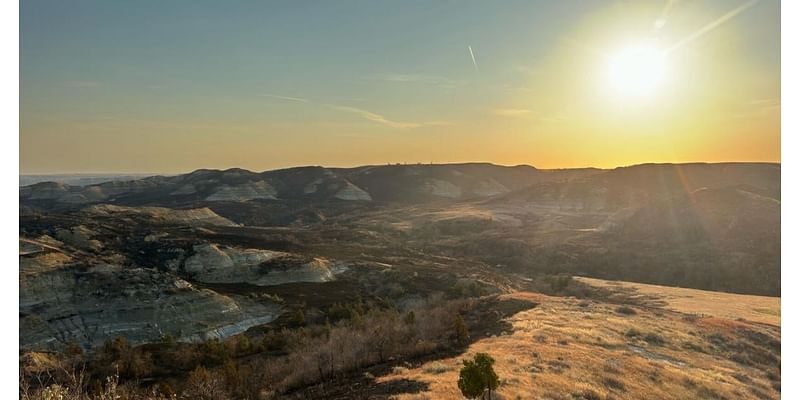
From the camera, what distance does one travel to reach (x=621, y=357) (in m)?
22.8

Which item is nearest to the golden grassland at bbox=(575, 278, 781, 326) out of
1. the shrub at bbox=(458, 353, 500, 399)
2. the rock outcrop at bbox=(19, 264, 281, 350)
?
the shrub at bbox=(458, 353, 500, 399)

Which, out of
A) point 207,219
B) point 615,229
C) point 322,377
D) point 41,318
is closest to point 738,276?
point 615,229

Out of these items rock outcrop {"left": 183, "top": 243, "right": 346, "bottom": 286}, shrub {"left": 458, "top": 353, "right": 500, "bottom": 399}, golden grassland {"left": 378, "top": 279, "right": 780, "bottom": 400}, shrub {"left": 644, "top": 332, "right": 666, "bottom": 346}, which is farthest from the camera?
rock outcrop {"left": 183, "top": 243, "right": 346, "bottom": 286}

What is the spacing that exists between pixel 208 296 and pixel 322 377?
35455mm

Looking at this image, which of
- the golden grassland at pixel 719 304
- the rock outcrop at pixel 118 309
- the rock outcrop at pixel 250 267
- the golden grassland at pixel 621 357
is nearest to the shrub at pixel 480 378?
the golden grassland at pixel 621 357

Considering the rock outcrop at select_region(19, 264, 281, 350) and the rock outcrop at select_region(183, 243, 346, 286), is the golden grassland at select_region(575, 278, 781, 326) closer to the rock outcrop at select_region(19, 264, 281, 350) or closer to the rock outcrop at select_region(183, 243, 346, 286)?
the rock outcrop at select_region(19, 264, 281, 350)

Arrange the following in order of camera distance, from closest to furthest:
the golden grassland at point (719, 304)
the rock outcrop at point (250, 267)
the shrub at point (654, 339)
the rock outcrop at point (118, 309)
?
the shrub at point (654, 339)
the golden grassland at point (719, 304)
the rock outcrop at point (118, 309)
the rock outcrop at point (250, 267)

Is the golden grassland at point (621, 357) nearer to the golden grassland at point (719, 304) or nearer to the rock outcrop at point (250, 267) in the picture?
the golden grassland at point (719, 304)

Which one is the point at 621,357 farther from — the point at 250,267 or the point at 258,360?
the point at 250,267

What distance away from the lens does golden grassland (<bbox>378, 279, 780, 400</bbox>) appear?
17.9 meters

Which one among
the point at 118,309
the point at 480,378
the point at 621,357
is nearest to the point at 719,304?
the point at 621,357

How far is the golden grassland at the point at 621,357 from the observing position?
17888mm

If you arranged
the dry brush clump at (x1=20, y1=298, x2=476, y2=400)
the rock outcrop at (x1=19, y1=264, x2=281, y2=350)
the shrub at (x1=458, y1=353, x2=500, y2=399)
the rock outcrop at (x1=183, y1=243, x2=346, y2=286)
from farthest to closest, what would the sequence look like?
1. the rock outcrop at (x1=183, y1=243, x2=346, y2=286)
2. the rock outcrop at (x1=19, y1=264, x2=281, y2=350)
3. the dry brush clump at (x1=20, y1=298, x2=476, y2=400)
4. the shrub at (x1=458, y1=353, x2=500, y2=399)
